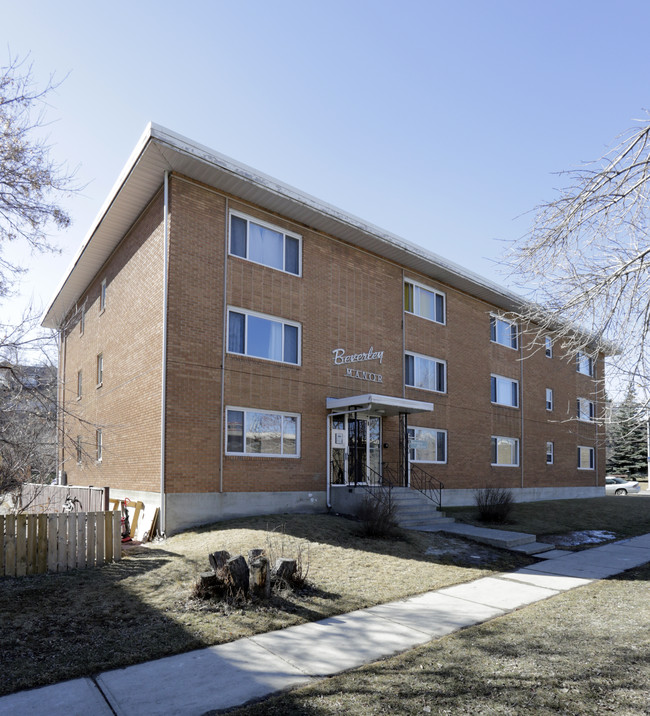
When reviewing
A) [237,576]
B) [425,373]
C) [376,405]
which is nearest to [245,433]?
[376,405]

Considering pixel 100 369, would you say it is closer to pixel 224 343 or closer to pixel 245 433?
pixel 224 343

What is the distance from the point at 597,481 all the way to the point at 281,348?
2445cm

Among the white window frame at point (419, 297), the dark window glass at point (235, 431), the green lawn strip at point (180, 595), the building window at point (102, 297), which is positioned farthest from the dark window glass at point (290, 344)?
the building window at point (102, 297)

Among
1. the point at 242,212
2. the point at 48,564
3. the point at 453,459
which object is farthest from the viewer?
the point at 453,459

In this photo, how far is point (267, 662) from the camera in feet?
19.0

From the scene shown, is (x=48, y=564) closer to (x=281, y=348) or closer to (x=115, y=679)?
(x=115, y=679)

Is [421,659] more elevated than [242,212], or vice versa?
[242,212]


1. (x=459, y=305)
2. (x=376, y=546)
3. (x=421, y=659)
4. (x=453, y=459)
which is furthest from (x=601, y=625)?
(x=459, y=305)

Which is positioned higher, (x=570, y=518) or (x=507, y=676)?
(x=507, y=676)

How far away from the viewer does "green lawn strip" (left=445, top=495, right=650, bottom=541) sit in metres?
16.8

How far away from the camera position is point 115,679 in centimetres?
537

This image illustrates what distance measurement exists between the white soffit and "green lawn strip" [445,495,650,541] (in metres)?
8.80

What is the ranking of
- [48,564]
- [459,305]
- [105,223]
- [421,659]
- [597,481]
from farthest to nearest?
1. [597,481]
2. [459,305]
3. [105,223]
4. [48,564]
5. [421,659]

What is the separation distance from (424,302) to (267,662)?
17.8 m
